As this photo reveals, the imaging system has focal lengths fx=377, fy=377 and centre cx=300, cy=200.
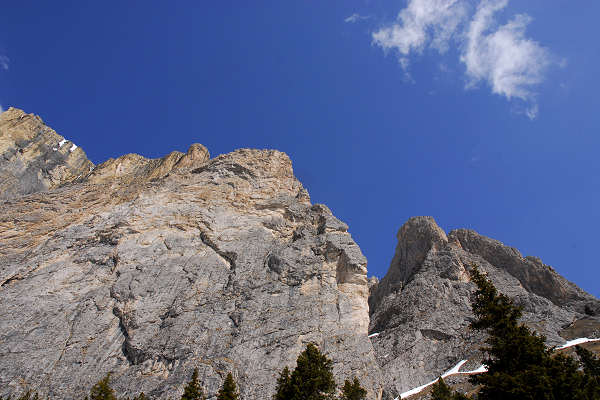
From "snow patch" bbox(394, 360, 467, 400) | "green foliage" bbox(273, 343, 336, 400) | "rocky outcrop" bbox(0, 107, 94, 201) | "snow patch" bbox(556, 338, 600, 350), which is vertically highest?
"rocky outcrop" bbox(0, 107, 94, 201)

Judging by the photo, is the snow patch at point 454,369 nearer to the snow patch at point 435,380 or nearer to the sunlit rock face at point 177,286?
the snow patch at point 435,380

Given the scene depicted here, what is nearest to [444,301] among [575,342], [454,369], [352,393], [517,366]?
[454,369]

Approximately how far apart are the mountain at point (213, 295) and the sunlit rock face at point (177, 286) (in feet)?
0.55

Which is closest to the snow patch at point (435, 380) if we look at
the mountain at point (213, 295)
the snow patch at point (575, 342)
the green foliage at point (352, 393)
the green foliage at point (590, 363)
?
the mountain at point (213, 295)

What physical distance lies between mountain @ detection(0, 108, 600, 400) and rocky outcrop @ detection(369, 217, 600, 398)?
347 mm

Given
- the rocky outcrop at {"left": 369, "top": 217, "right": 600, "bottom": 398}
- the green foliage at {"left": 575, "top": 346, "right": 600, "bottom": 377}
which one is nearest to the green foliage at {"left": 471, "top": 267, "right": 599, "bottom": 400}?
the green foliage at {"left": 575, "top": 346, "right": 600, "bottom": 377}

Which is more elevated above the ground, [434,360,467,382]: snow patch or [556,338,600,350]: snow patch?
[556,338,600,350]: snow patch

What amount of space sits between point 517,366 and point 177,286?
124 feet

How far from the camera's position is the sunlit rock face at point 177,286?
36.8 metres

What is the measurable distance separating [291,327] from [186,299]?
13.2 m

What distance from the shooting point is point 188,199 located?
196ft

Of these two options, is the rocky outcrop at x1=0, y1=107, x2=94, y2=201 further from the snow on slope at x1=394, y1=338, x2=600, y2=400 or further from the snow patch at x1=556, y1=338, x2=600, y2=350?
the snow patch at x1=556, y1=338, x2=600, y2=350

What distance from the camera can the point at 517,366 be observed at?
744 inches

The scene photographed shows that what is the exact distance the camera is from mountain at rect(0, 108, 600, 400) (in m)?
37.3
